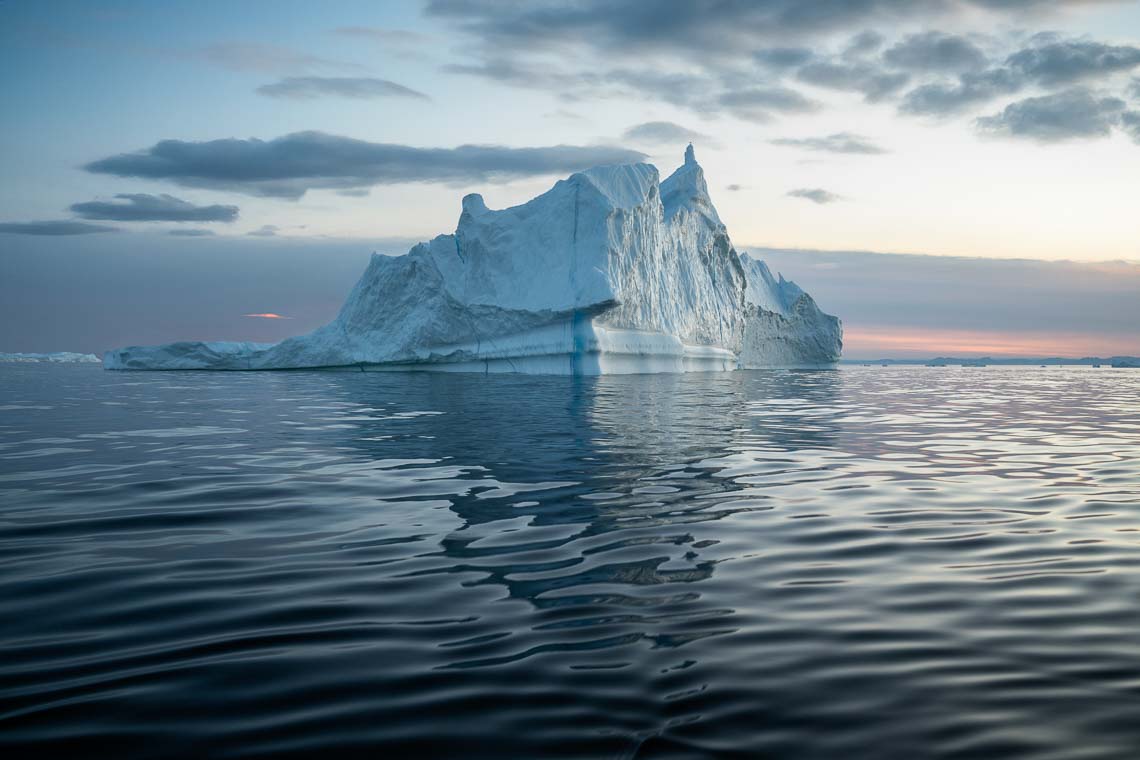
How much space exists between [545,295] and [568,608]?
2680 centimetres

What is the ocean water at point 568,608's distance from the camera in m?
2.25

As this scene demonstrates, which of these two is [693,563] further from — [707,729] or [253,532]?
[253,532]

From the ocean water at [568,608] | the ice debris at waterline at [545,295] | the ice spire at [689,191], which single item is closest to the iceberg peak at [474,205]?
the ice debris at waterline at [545,295]

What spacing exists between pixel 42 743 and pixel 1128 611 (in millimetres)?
3779

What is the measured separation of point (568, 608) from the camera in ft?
10.7

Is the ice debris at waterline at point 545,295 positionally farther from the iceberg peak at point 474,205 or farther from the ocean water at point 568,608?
the ocean water at point 568,608

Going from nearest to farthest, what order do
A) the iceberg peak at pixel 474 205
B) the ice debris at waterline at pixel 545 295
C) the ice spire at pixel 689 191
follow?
the ice debris at waterline at pixel 545 295 < the iceberg peak at pixel 474 205 < the ice spire at pixel 689 191

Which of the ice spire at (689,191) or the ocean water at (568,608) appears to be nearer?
the ocean water at (568,608)

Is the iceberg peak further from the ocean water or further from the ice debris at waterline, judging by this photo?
the ocean water

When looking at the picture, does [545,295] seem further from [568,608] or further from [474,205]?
[568,608]

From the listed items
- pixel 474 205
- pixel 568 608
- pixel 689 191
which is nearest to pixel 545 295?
pixel 474 205

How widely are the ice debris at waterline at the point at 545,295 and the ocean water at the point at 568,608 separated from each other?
21.8 metres

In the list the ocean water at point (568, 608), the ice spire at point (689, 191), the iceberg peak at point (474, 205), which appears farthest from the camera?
the ice spire at point (689, 191)

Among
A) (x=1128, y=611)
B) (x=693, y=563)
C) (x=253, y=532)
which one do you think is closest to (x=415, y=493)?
(x=253, y=532)
